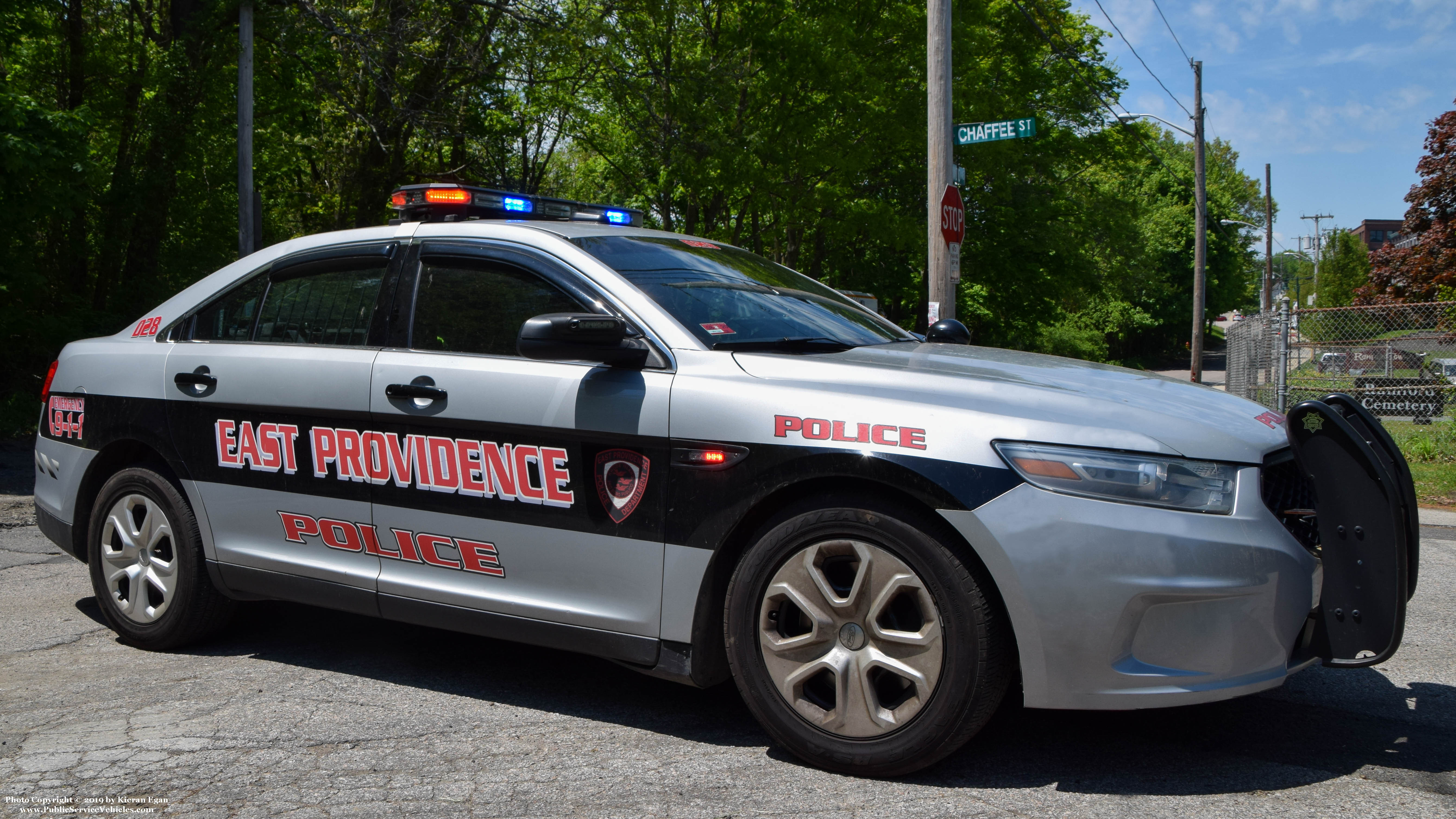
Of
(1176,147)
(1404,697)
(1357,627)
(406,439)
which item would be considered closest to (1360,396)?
(1404,697)

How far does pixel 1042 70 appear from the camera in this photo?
86.8 ft

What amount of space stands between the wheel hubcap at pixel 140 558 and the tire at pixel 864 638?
8.29ft

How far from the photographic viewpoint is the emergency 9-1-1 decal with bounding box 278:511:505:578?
12.2ft

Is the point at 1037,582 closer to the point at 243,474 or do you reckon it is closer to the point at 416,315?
the point at 416,315

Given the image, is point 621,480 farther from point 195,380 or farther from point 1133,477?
point 195,380

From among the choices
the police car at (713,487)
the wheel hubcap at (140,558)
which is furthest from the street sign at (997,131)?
the wheel hubcap at (140,558)

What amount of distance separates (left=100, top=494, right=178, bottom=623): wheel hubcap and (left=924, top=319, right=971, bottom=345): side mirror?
3214mm

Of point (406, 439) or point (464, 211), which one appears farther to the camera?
point (464, 211)

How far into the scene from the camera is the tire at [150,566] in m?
4.38

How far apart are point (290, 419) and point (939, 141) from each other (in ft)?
25.1

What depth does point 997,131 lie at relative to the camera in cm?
1068

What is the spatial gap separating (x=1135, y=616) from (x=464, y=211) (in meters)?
2.81

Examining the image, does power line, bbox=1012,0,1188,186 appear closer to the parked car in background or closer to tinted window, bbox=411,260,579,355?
the parked car in background

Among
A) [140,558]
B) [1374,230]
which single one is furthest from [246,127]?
[1374,230]
